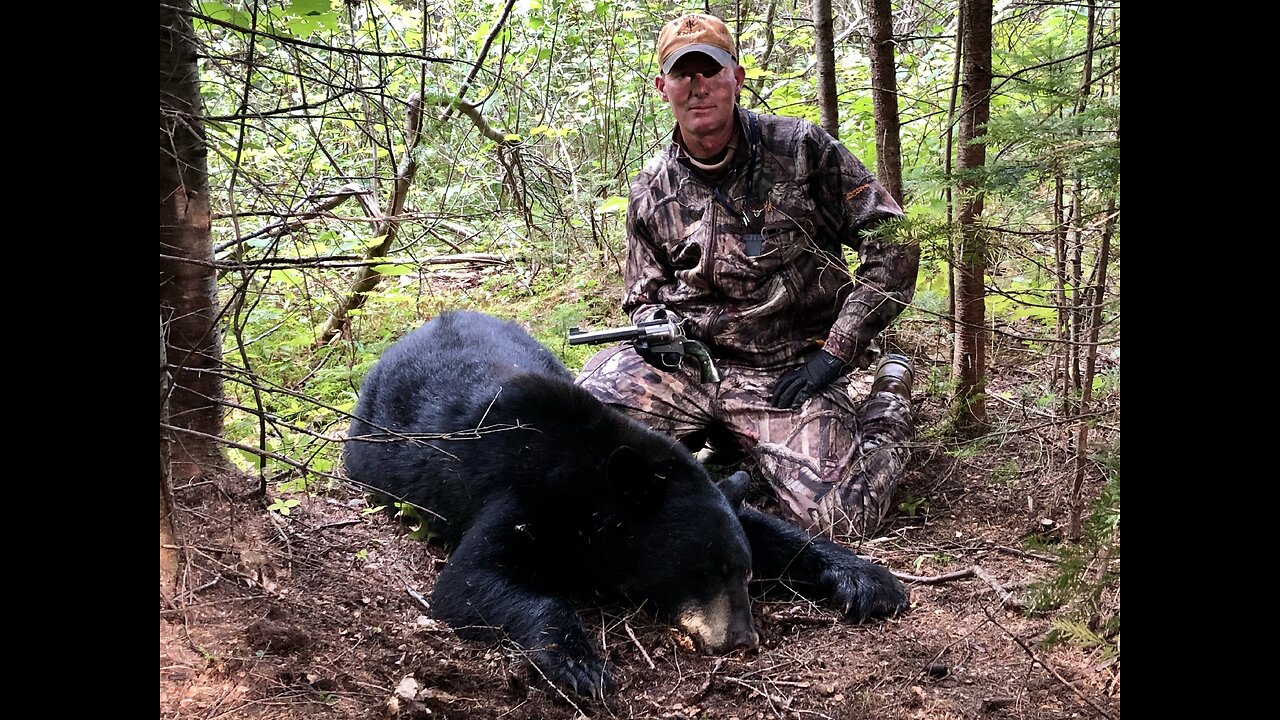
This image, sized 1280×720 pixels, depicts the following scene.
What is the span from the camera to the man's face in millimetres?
5578

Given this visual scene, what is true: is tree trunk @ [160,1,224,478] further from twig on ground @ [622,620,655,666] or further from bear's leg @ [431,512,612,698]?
twig on ground @ [622,620,655,666]

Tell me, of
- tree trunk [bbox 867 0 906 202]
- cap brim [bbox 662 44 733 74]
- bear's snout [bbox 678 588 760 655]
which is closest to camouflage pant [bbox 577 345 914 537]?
bear's snout [bbox 678 588 760 655]

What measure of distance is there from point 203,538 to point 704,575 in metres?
2.11

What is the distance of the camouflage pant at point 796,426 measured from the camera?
16.5 feet

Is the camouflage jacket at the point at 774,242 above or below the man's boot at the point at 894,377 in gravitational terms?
above

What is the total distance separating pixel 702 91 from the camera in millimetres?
5609

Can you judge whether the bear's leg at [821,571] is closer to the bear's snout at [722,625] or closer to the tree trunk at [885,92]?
the bear's snout at [722,625]

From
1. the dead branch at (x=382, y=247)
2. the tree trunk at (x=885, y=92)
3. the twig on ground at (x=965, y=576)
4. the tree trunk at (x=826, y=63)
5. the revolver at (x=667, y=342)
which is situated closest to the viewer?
the twig on ground at (x=965, y=576)

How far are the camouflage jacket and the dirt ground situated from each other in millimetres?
1528

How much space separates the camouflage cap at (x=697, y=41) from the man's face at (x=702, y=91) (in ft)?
0.16

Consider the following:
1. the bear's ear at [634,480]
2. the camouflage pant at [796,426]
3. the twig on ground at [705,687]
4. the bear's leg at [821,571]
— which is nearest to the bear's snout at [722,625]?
the twig on ground at [705,687]

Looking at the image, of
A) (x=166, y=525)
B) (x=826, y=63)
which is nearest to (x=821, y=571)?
(x=166, y=525)
